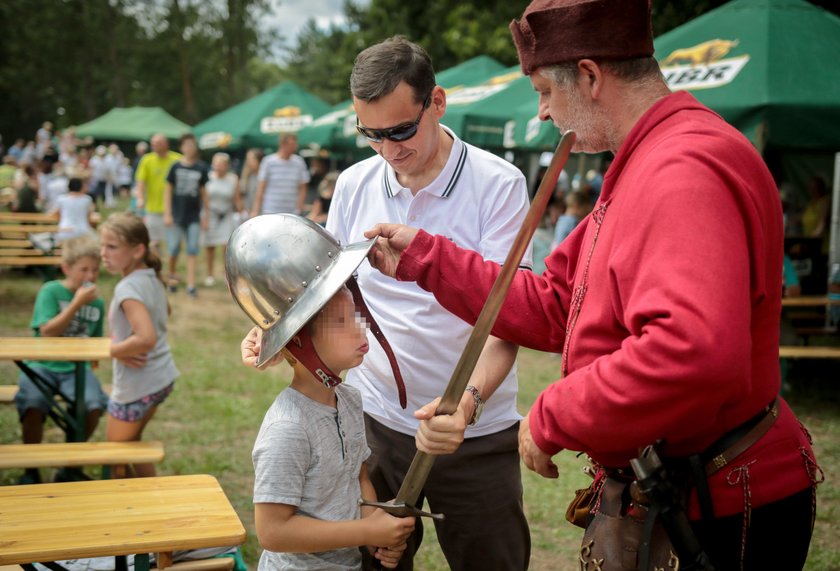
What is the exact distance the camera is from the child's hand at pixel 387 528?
235cm

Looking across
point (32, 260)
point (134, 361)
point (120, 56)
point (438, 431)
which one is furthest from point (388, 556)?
point (120, 56)

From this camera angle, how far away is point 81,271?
5902 mm

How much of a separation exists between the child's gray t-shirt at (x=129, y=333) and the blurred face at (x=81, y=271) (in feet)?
3.28

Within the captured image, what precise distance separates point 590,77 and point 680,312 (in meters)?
0.70

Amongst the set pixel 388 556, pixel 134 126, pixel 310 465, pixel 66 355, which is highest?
pixel 310 465

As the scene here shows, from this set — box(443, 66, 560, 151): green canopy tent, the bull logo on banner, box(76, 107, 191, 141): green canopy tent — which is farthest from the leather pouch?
box(76, 107, 191, 141): green canopy tent

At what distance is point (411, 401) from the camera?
2.93 meters

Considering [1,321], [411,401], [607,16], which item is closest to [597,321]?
[607,16]

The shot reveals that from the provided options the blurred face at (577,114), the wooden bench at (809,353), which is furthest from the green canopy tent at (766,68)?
the blurred face at (577,114)

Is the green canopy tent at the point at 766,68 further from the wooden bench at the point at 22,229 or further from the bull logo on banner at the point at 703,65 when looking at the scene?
the wooden bench at the point at 22,229

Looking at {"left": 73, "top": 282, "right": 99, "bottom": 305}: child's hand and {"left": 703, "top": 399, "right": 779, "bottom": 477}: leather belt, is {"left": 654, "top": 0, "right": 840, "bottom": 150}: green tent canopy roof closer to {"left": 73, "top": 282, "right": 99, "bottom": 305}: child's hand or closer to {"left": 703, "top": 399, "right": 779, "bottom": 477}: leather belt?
{"left": 73, "top": 282, "right": 99, "bottom": 305}: child's hand

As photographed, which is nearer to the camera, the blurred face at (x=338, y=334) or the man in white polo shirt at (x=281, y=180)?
the blurred face at (x=338, y=334)

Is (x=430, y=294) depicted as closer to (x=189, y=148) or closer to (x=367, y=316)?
(x=367, y=316)

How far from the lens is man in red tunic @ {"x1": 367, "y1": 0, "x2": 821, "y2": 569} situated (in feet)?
5.16
